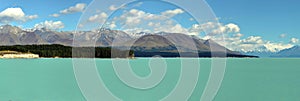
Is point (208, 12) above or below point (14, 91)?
above

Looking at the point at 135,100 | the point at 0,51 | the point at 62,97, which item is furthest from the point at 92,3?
the point at 0,51

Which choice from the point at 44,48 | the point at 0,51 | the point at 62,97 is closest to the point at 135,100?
the point at 62,97

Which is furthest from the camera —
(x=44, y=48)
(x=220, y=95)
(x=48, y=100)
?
(x=44, y=48)

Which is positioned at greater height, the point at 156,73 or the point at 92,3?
the point at 92,3

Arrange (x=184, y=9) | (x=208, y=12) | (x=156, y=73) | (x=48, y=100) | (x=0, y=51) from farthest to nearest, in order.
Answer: (x=0, y=51), (x=156, y=73), (x=48, y=100), (x=184, y=9), (x=208, y=12)

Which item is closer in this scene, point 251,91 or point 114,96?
point 114,96

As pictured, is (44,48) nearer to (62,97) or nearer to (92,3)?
(62,97)

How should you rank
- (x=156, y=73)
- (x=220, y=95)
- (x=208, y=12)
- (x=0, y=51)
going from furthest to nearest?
(x=0, y=51)
(x=156, y=73)
(x=220, y=95)
(x=208, y=12)

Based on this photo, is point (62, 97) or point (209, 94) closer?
point (62, 97)

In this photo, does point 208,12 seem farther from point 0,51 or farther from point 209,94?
point 0,51
